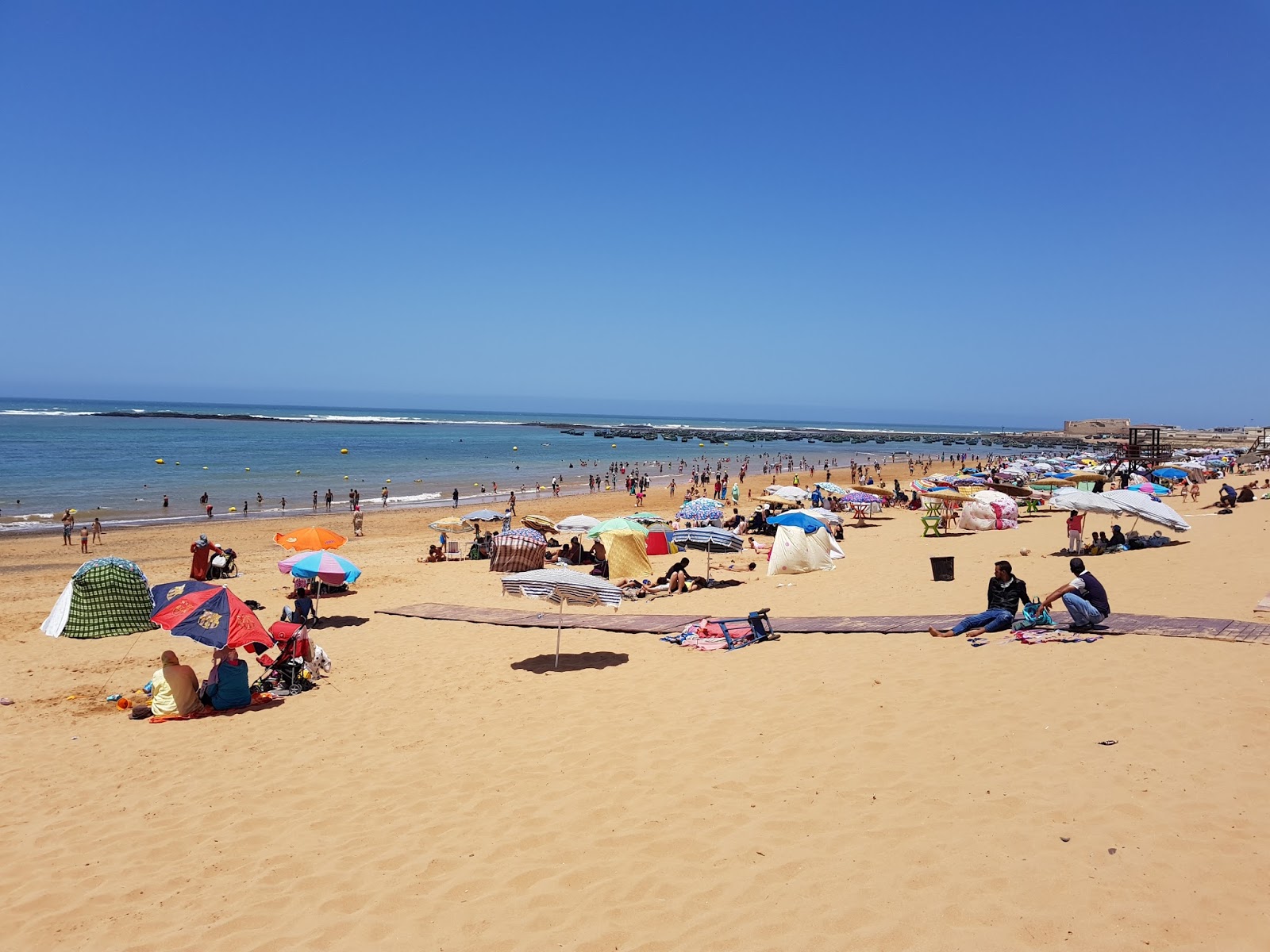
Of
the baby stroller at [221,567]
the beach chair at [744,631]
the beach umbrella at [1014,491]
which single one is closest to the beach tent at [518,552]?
the baby stroller at [221,567]

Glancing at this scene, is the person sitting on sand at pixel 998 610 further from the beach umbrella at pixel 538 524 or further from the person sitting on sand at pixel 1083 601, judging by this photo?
the beach umbrella at pixel 538 524

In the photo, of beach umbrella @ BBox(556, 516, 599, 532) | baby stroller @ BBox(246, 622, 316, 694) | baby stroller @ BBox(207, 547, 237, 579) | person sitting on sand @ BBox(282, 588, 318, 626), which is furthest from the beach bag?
baby stroller @ BBox(207, 547, 237, 579)

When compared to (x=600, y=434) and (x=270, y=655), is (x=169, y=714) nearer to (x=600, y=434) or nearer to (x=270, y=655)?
(x=270, y=655)

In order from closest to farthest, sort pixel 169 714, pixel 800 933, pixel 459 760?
pixel 800 933 < pixel 459 760 < pixel 169 714

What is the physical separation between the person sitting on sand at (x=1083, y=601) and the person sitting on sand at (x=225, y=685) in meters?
9.74

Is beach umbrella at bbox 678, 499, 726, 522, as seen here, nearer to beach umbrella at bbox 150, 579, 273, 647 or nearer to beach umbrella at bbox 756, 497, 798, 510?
beach umbrella at bbox 756, 497, 798, 510

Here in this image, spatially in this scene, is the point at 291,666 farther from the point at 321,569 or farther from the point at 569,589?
the point at 569,589

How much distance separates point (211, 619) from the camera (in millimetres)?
9102

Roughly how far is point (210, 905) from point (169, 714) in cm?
468

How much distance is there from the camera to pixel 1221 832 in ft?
15.3

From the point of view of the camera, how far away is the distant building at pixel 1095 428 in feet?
401

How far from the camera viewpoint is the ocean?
38125 mm

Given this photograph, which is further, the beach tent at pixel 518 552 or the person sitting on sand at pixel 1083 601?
the beach tent at pixel 518 552

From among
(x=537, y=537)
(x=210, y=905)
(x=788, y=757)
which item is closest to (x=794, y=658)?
(x=788, y=757)
